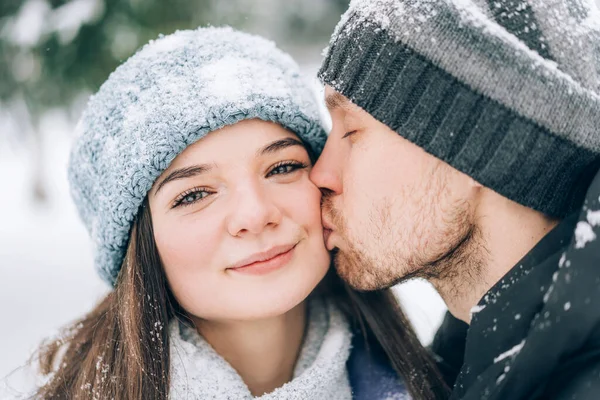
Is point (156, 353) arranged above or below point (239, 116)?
below

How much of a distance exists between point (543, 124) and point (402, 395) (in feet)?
3.66

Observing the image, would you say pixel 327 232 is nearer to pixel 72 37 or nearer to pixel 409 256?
pixel 409 256

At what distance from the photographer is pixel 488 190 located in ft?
6.17

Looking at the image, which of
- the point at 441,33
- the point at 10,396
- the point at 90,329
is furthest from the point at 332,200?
the point at 10,396

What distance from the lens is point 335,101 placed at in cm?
208

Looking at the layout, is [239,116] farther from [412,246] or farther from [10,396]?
[10,396]

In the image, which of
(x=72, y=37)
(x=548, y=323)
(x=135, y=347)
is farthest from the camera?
(x=72, y=37)

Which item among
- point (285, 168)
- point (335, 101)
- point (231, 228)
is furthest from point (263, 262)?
point (335, 101)

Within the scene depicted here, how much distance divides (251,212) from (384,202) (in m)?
0.45

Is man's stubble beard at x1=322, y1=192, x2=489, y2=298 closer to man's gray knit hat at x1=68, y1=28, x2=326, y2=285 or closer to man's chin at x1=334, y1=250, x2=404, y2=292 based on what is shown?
man's chin at x1=334, y1=250, x2=404, y2=292

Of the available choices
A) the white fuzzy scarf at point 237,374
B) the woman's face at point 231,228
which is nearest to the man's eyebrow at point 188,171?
the woman's face at point 231,228

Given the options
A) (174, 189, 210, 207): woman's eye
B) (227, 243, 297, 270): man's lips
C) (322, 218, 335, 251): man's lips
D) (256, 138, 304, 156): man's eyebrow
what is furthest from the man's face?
(174, 189, 210, 207): woman's eye

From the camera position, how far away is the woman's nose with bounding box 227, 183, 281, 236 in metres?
1.90

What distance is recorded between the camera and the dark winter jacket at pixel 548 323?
149 centimetres
